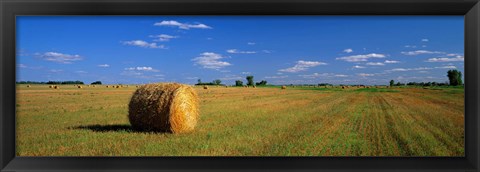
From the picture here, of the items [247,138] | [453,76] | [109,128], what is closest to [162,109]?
[109,128]

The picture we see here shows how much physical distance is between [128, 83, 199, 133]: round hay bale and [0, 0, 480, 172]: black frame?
262cm

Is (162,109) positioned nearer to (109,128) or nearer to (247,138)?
(109,128)

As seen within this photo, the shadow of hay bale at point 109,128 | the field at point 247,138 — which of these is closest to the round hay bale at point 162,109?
the shadow of hay bale at point 109,128

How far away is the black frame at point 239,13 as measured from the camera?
10.5 ft

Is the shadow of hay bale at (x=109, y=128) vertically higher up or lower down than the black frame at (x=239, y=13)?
lower down

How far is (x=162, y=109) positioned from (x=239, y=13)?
3254 mm

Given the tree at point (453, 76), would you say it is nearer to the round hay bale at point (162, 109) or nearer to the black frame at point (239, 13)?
the black frame at point (239, 13)

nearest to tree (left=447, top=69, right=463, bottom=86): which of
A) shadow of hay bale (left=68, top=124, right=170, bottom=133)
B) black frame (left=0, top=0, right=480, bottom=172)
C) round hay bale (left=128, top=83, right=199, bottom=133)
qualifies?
black frame (left=0, top=0, right=480, bottom=172)

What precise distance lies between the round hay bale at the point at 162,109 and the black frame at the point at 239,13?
2.62 m

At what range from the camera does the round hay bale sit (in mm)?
6082

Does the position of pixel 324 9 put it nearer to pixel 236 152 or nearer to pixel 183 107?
pixel 236 152

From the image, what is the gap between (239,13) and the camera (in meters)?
3.29

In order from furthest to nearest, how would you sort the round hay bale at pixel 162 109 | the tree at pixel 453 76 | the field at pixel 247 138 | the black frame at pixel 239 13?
1. the round hay bale at pixel 162 109
2. the tree at pixel 453 76
3. the field at pixel 247 138
4. the black frame at pixel 239 13

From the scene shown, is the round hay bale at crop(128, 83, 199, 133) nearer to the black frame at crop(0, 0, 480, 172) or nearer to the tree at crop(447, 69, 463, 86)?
the black frame at crop(0, 0, 480, 172)
